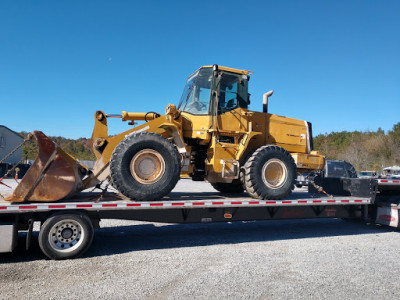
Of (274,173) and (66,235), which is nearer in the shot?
(66,235)

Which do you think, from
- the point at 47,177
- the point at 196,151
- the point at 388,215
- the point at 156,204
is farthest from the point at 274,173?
the point at 47,177

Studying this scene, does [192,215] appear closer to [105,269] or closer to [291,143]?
[105,269]

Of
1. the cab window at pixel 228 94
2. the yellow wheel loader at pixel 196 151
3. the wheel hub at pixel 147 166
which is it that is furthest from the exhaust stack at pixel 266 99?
the wheel hub at pixel 147 166

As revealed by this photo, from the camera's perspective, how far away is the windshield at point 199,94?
25.0 ft

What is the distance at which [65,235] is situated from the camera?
5.72 metres

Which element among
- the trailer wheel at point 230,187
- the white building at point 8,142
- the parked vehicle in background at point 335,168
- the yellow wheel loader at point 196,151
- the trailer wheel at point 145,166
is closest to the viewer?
the yellow wheel loader at point 196,151

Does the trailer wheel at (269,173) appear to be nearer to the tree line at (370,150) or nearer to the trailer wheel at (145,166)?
the trailer wheel at (145,166)

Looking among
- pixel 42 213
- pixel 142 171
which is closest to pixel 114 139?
pixel 142 171

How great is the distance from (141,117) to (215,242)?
11.2 ft

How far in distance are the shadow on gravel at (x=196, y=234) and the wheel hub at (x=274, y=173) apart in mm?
1305

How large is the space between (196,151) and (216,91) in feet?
5.08

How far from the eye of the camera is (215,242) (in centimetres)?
716

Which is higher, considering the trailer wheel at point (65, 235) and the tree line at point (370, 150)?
the tree line at point (370, 150)

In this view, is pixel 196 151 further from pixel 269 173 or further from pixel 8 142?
pixel 8 142
